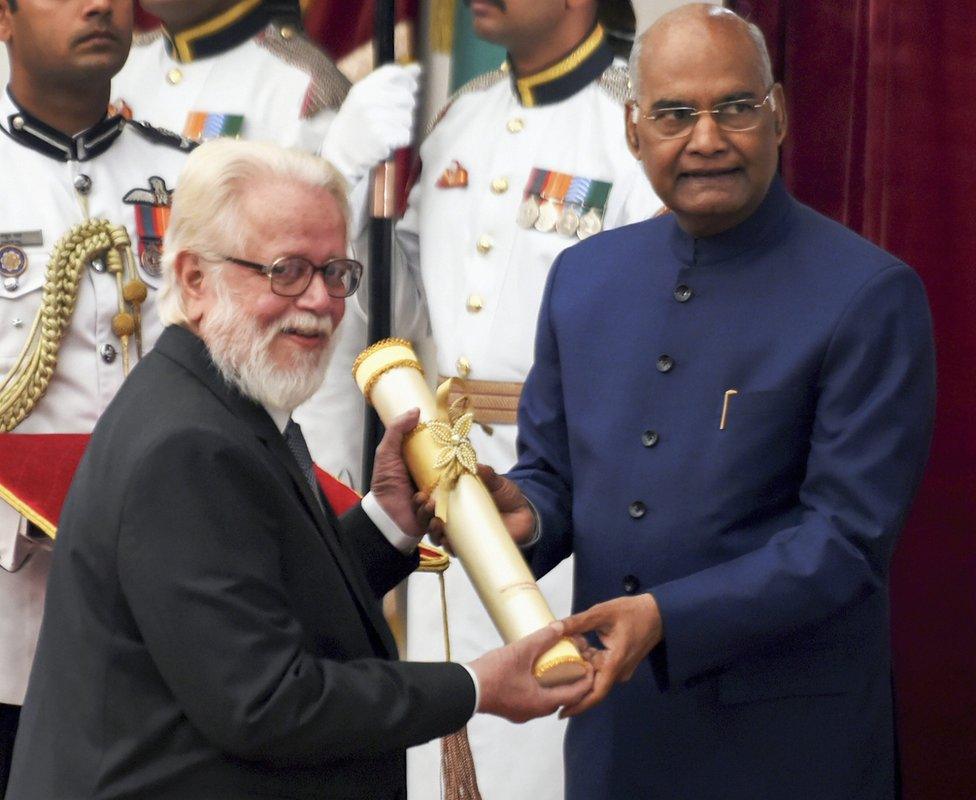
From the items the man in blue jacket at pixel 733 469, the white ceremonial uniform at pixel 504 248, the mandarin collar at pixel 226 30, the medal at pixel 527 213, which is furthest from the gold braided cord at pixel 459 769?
the mandarin collar at pixel 226 30

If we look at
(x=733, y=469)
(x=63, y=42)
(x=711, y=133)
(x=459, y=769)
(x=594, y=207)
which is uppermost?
(x=63, y=42)

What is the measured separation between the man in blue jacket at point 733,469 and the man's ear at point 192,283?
56cm

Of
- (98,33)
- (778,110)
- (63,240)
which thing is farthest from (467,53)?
(778,110)

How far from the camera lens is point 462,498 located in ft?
7.80

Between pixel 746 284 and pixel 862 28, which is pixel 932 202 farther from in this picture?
pixel 746 284

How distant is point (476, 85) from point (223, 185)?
176cm

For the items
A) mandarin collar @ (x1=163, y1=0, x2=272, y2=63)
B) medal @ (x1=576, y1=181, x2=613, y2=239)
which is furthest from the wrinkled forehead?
mandarin collar @ (x1=163, y1=0, x2=272, y2=63)

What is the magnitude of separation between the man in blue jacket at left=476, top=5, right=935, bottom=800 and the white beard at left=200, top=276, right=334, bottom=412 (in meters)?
0.46

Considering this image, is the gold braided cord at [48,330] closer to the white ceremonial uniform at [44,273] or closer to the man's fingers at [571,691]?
the white ceremonial uniform at [44,273]

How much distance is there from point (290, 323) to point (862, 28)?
63.4 inches

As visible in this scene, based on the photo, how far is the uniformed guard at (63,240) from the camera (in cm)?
304

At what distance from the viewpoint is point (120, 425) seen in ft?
6.57

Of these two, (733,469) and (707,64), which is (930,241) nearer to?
(707,64)

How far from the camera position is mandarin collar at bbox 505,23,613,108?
3533 millimetres
